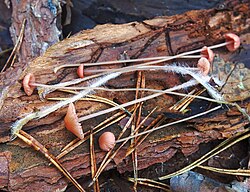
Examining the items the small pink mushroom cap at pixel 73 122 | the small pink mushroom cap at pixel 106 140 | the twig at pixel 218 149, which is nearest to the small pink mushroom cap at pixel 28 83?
the small pink mushroom cap at pixel 73 122

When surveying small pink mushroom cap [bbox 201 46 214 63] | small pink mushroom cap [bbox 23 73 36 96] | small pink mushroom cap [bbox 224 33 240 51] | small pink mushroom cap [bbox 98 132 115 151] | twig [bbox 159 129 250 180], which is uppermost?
small pink mushroom cap [bbox 224 33 240 51]

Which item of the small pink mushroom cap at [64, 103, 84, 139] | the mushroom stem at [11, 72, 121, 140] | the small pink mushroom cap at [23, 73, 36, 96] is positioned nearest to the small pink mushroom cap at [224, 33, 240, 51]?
the mushroom stem at [11, 72, 121, 140]

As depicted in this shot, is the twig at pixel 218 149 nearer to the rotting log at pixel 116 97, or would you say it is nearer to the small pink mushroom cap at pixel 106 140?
the rotting log at pixel 116 97

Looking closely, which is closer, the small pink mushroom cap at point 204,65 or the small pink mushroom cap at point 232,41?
the small pink mushroom cap at point 204,65

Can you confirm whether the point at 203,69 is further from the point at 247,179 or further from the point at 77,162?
Result: the point at 77,162

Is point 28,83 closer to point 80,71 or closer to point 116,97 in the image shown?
point 80,71

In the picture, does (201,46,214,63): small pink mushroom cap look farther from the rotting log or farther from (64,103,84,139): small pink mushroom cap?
(64,103,84,139): small pink mushroom cap

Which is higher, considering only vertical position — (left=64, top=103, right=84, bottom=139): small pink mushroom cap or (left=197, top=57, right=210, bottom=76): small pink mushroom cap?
(left=197, top=57, right=210, bottom=76): small pink mushroom cap
